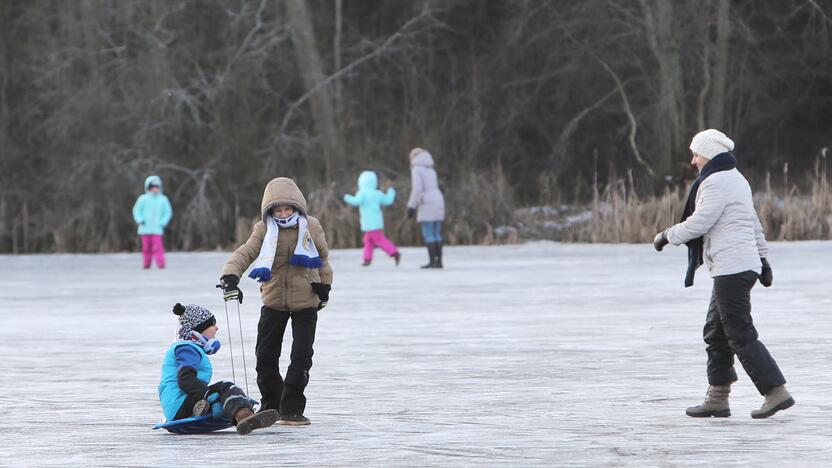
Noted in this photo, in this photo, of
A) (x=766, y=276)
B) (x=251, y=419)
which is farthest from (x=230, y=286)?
(x=766, y=276)

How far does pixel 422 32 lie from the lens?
3741cm

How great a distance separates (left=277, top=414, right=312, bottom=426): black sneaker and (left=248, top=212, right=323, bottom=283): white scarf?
0.65 m

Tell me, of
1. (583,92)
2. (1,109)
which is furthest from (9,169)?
(583,92)

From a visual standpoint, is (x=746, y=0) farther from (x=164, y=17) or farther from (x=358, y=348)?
(x=358, y=348)

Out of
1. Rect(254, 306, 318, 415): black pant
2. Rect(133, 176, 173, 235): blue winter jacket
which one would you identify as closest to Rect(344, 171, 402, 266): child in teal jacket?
Rect(133, 176, 173, 235): blue winter jacket

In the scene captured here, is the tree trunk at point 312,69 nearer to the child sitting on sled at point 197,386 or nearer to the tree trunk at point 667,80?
the tree trunk at point 667,80

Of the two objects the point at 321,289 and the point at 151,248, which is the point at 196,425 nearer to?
the point at 321,289

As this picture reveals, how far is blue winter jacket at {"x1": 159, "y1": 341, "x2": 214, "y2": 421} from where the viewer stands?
26.3 ft

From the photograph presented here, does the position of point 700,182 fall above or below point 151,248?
above

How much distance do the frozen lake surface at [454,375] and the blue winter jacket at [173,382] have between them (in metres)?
0.18

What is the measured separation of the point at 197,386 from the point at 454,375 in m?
2.64

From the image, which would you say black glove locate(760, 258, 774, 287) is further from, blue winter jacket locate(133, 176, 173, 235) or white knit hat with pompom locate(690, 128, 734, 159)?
blue winter jacket locate(133, 176, 173, 235)

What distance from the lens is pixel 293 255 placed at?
8.27 m

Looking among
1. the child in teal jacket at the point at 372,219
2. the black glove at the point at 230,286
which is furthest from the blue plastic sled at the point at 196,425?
the child in teal jacket at the point at 372,219
